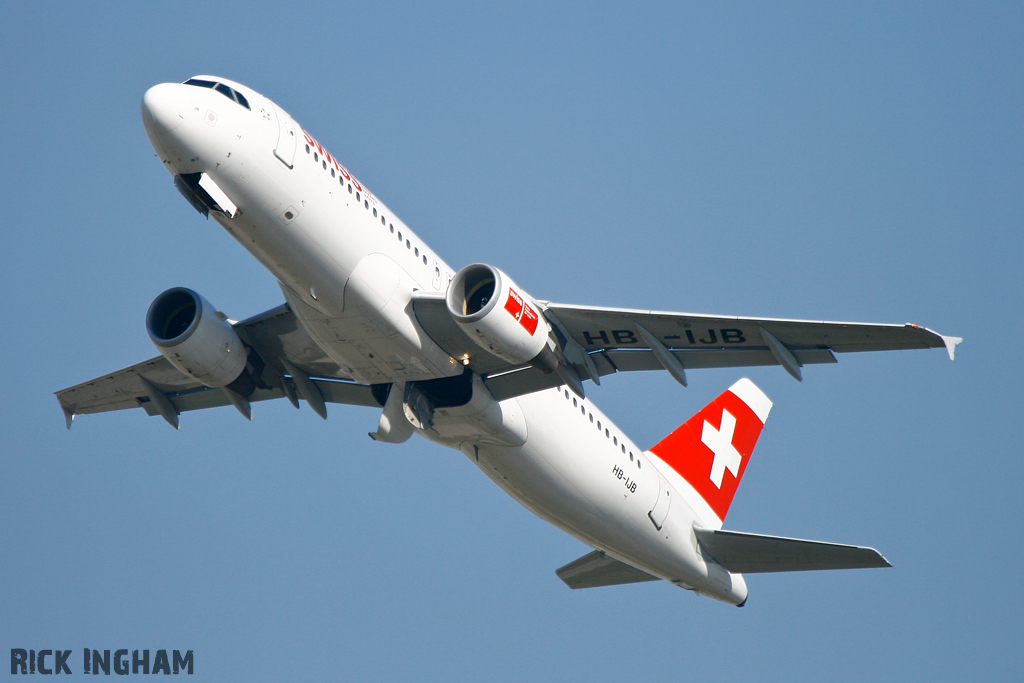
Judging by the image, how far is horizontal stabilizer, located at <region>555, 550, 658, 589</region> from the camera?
86.8 feet

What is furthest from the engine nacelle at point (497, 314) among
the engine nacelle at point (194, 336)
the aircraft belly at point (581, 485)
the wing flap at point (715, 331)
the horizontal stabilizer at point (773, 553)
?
the horizontal stabilizer at point (773, 553)

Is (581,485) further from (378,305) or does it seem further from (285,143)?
(285,143)

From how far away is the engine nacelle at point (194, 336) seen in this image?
20.2 m

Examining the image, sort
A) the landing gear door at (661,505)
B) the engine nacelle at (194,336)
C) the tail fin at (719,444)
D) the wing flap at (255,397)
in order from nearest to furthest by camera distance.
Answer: the engine nacelle at (194,336) → the wing flap at (255,397) → the landing gear door at (661,505) → the tail fin at (719,444)

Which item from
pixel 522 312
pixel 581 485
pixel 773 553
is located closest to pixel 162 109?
pixel 522 312

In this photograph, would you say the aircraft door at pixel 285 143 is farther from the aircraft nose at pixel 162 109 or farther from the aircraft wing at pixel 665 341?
the aircraft wing at pixel 665 341

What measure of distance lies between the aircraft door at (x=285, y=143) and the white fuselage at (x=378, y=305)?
0.02 meters

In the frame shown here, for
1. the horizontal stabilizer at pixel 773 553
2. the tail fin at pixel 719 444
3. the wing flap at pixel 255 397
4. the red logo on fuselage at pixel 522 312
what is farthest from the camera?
the tail fin at pixel 719 444

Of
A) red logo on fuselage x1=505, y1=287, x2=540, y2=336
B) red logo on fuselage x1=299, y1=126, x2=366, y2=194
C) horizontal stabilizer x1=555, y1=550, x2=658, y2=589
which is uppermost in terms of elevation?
red logo on fuselage x1=299, y1=126, x2=366, y2=194

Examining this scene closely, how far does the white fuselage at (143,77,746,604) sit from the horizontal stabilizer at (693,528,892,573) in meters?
0.76

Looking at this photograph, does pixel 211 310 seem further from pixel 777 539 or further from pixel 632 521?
pixel 777 539

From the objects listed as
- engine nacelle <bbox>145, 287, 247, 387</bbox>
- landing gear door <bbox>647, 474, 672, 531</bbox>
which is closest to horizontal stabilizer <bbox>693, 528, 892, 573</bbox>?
landing gear door <bbox>647, 474, 672, 531</bbox>

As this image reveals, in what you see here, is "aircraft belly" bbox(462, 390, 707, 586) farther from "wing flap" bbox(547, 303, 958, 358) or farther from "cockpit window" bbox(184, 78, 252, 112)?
"cockpit window" bbox(184, 78, 252, 112)

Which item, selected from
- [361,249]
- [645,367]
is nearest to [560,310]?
[645,367]
